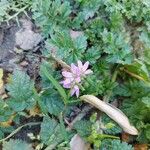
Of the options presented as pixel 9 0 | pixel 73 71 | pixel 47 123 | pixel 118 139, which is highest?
pixel 9 0

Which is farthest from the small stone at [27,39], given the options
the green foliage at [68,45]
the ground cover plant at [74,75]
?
the green foliage at [68,45]

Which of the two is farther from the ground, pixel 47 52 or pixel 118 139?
pixel 47 52

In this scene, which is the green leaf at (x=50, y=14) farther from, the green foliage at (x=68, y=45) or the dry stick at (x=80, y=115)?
the dry stick at (x=80, y=115)

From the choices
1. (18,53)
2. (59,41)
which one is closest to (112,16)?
(59,41)

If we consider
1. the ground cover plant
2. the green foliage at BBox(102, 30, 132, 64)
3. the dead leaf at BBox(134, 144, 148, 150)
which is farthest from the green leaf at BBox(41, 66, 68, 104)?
the dead leaf at BBox(134, 144, 148, 150)

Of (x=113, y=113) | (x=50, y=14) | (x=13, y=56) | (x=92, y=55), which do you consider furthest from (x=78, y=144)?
(x=50, y=14)

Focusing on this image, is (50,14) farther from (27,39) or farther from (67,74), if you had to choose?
(67,74)

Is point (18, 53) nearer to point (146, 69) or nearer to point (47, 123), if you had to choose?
point (47, 123)
